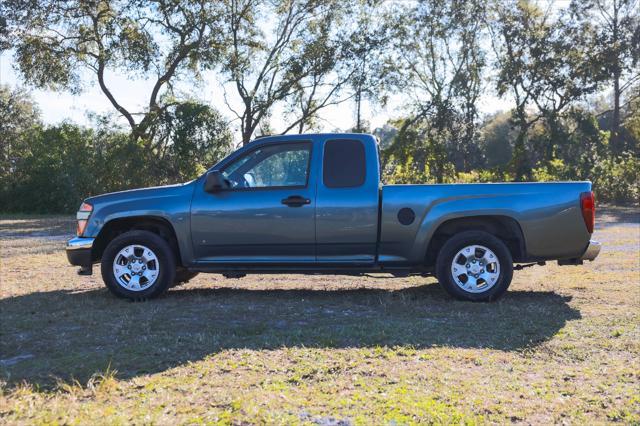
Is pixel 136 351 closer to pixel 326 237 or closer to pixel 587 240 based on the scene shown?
pixel 326 237

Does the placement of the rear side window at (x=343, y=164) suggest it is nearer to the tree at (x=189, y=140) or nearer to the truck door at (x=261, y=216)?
the truck door at (x=261, y=216)

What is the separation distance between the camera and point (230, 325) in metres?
5.69

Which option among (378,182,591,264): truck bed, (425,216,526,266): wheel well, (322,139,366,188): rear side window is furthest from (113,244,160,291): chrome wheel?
(425,216,526,266): wheel well

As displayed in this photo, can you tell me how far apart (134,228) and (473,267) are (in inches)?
154

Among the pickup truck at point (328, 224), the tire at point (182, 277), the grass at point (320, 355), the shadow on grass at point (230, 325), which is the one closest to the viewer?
the grass at point (320, 355)

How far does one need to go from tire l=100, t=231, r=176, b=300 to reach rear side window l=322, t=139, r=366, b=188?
1.99m

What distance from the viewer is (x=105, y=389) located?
Answer: 3840 mm

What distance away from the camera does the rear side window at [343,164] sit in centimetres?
690

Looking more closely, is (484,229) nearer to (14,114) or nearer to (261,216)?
(261,216)

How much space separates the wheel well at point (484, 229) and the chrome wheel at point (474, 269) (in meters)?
0.33

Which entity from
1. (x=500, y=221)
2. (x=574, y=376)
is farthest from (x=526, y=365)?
(x=500, y=221)

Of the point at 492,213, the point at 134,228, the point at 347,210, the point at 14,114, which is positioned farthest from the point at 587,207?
the point at 14,114

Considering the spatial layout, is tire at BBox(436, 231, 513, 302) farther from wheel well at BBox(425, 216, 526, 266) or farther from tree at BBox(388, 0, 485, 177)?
tree at BBox(388, 0, 485, 177)

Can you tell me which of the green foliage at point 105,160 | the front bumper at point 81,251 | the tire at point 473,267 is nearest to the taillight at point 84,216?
the front bumper at point 81,251
